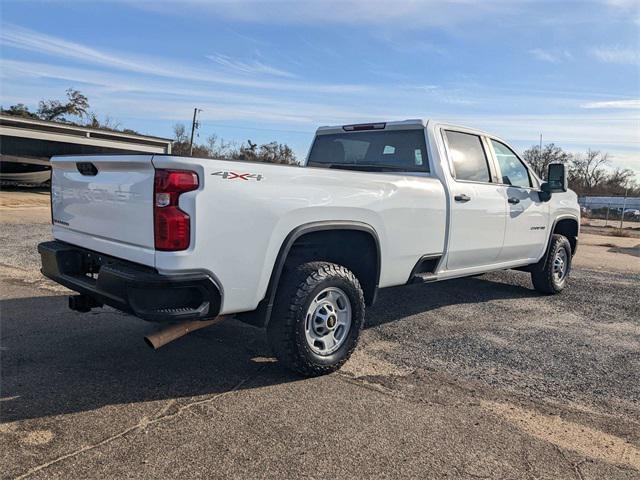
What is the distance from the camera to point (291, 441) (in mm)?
3033

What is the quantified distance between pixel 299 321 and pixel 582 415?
2008 millimetres

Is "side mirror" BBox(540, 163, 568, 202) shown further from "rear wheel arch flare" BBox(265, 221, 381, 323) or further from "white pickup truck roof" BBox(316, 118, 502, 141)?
"rear wheel arch flare" BBox(265, 221, 381, 323)

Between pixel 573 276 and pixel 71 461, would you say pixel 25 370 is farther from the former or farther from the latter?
pixel 573 276

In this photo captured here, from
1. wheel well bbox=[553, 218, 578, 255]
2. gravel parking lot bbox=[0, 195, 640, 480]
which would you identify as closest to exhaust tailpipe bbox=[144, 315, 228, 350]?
gravel parking lot bbox=[0, 195, 640, 480]

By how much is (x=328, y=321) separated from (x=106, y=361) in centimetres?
177

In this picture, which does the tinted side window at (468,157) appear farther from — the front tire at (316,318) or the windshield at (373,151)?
the front tire at (316,318)

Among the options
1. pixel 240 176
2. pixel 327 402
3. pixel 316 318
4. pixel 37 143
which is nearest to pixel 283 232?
pixel 240 176

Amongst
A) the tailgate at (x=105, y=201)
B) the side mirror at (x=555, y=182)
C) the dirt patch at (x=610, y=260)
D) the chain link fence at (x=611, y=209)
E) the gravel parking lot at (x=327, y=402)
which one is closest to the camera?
the gravel parking lot at (x=327, y=402)

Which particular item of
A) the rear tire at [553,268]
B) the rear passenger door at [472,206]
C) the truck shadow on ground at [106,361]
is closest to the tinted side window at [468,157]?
the rear passenger door at [472,206]

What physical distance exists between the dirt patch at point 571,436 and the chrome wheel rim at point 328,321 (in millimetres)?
1164

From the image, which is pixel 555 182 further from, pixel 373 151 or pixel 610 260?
pixel 610 260

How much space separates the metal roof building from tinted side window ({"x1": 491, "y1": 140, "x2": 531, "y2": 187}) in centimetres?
1905

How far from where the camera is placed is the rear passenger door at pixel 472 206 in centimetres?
523

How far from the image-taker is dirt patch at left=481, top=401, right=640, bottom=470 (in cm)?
305
